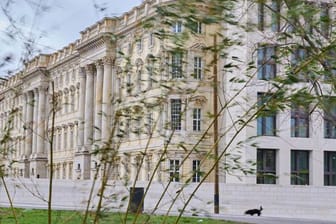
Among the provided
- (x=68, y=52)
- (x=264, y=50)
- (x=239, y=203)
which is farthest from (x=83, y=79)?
(x=264, y=50)

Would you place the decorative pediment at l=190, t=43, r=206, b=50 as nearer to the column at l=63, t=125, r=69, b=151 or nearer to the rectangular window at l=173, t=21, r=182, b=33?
the rectangular window at l=173, t=21, r=182, b=33

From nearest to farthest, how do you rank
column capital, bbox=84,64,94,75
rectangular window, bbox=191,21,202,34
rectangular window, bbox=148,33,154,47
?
rectangular window, bbox=191,21,202,34, rectangular window, bbox=148,33,154,47, column capital, bbox=84,64,94,75

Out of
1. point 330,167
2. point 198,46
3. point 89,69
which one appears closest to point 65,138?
point 89,69

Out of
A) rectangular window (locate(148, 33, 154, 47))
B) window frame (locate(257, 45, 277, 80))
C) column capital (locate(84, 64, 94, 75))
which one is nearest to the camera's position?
rectangular window (locate(148, 33, 154, 47))

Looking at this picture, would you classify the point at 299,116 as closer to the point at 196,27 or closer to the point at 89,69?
the point at 196,27

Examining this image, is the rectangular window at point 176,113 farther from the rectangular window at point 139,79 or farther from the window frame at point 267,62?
the window frame at point 267,62

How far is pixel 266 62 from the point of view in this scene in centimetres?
424

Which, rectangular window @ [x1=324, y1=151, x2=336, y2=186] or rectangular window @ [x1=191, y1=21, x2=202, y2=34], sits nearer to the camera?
rectangular window @ [x1=191, y1=21, x2=202, y2=34]

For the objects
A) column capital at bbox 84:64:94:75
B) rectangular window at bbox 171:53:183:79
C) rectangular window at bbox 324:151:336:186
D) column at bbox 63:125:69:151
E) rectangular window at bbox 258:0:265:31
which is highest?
column capital at bbox 84:64:94:75

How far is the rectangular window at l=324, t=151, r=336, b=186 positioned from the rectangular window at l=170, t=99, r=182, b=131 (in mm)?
37230

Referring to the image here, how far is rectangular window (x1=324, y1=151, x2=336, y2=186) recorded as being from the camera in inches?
1587

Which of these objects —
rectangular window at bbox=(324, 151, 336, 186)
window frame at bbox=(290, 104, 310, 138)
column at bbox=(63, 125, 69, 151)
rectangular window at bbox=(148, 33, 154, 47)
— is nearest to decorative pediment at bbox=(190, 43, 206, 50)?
rectangular window at bbox=(148, 33, 154, 47)

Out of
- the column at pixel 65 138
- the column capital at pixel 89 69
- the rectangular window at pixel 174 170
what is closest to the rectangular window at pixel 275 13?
the rectangular window at pixel 174 170

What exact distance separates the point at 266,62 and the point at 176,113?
2.12ft
